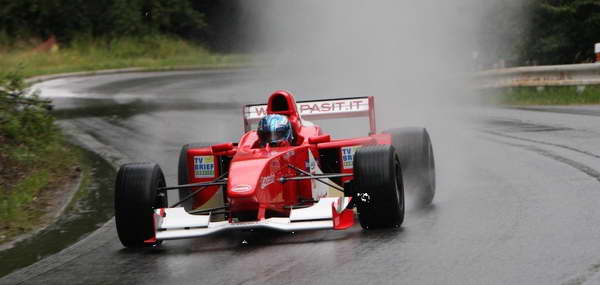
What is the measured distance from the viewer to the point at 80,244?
9.46m

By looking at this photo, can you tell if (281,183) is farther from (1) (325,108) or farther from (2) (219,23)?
(2) (219,23)

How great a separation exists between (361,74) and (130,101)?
820 cm

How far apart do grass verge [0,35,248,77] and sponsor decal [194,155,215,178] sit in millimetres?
29817

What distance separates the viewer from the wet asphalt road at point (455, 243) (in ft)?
22.7

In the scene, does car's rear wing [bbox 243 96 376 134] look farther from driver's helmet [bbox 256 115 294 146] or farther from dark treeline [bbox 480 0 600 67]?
dark treeline [bbox 480 0 600 67]

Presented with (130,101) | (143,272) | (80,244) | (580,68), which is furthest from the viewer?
(130,101)

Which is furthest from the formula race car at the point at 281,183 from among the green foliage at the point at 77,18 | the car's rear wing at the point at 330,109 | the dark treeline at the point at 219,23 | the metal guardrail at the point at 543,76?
the green foliage at the point at 77,18

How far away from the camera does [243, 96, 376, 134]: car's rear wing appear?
1122cm

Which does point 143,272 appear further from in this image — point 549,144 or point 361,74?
point 361,74

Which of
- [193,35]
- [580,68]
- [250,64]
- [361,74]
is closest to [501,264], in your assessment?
[580,68]

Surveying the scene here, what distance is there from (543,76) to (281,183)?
1368 centimetres

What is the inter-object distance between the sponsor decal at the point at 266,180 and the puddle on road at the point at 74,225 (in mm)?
2188

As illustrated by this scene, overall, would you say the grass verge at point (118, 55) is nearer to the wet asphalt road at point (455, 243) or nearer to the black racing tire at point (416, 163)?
the wet asphalt road at point (455, 243)

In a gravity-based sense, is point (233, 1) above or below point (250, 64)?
above
